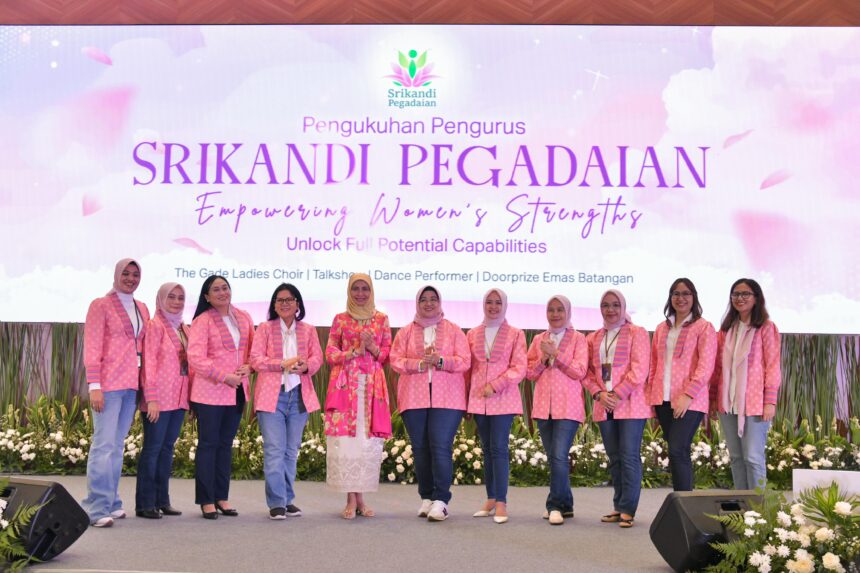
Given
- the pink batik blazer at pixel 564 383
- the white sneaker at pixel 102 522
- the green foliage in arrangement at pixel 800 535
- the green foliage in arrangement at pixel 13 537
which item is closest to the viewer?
the green foliage in arrangement at pixel 800 535

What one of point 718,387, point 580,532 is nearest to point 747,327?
point 718,387

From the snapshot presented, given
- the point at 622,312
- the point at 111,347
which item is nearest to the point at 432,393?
the point at 622,312

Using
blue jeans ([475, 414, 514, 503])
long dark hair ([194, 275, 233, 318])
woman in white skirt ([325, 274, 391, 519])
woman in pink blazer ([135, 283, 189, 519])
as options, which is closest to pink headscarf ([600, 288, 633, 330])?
blue jeans ([475, 414, 514, 503])

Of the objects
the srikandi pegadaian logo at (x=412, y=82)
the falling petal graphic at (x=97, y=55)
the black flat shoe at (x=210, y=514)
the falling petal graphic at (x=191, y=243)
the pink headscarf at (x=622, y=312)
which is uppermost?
the falling petal graphic at (x=97, y=55)

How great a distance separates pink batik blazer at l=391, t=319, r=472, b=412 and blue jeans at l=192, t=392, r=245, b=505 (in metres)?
0.81

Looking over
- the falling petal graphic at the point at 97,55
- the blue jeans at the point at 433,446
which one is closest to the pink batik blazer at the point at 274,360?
the blue jeans at the point at 433,446

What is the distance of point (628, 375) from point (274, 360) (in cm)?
172

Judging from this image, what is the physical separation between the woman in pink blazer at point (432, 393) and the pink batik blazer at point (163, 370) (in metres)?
1.05

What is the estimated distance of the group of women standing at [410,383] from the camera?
420 cm

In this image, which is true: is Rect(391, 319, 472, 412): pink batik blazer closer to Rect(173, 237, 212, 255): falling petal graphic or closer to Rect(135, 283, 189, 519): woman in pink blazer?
Rect(135, 283, 189, 519): woman in pink blazer

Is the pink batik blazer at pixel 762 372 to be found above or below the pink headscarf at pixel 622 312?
below

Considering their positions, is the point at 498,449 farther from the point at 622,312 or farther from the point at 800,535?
the point at 800,535

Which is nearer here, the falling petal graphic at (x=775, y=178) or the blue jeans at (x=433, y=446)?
the blue jeans at (x=433, y=446)

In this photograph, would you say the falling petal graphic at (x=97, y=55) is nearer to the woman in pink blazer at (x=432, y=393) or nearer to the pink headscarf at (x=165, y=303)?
the pink headscarf at (x=165, y=303)
